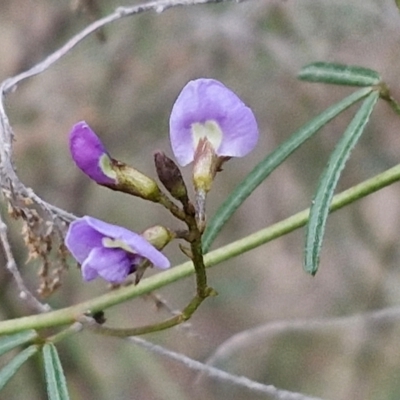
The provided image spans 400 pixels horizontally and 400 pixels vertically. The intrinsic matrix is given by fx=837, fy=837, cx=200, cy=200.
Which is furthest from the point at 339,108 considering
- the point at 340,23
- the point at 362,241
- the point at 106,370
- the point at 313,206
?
the point at 106,370

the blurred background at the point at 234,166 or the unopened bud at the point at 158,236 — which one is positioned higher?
the blurred background at the point at 234,166

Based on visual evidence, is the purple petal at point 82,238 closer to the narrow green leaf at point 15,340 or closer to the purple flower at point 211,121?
the purple flower at point 211,121

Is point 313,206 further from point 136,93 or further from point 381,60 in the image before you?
point 381,60

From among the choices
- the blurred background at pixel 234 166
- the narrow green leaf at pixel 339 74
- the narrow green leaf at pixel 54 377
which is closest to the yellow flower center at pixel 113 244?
the narrow green leaf at pixel 54 377

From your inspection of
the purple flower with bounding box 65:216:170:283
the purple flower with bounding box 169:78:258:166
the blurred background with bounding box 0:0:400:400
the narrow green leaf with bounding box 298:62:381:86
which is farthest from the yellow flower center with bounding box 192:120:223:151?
the blurred background with bounding box 0:0:400:400

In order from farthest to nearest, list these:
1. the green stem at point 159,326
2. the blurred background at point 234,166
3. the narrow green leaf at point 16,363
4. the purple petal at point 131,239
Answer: the blurred background at point 234,166
the narrow green leaf at point 16,363
the green stem at point 159,326
the purple petal at point 131,239

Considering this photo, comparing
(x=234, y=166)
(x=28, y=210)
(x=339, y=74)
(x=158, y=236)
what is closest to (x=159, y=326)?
(x=158, y=236)
